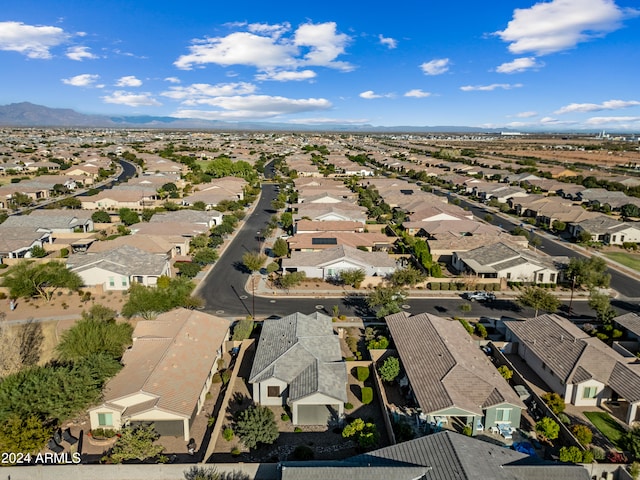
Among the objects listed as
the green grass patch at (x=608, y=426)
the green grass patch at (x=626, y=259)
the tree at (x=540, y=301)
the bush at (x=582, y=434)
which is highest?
the tree at (x=540, y=301)

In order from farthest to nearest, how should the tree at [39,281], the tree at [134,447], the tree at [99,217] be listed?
the tree at [99,217] → the tree at [39,281] → the tree at [134,447]

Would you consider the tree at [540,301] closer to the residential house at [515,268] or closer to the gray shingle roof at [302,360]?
the residential house at [515,268]

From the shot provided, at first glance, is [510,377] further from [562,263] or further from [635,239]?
[635,239]

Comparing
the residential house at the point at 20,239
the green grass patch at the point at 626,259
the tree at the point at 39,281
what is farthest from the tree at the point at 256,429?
the green grass patch at the point at 626,259

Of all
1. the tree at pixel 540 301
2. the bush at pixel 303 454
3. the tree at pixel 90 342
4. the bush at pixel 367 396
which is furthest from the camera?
the tree at pixel 540 301

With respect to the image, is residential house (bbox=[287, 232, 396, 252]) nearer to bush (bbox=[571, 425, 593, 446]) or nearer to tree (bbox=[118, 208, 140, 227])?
tree (bbox=[118, 208, 140, 227])

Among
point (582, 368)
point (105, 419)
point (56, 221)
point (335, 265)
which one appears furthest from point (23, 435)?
point (56, 221)

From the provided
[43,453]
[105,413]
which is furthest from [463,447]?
[43,453]
